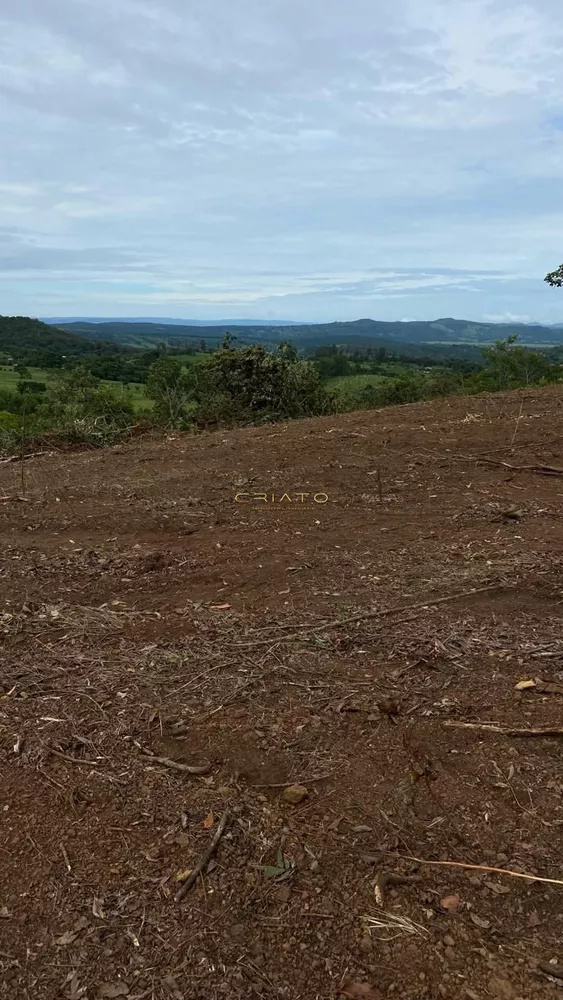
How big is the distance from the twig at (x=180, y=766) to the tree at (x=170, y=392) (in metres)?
9.25

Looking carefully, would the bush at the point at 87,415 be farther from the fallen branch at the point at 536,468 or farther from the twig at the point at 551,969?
the twig at the point at 551,969

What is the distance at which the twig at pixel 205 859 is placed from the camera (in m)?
1.74

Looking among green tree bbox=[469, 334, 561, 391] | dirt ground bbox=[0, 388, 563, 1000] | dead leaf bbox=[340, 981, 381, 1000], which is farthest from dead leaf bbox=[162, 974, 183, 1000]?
green tree bbox=[469, 334, 561, 391]

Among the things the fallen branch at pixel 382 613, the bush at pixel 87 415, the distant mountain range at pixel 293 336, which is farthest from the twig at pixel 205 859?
the distant mountain range at pixel 293 336

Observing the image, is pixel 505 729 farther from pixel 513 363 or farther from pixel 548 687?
pixel 513 363

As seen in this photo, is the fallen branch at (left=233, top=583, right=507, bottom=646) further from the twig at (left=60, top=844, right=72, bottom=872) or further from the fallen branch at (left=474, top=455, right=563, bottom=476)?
the fallen branch at (left=474, top=455, right=563, bottom=476)

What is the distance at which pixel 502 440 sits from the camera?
7.17 meters

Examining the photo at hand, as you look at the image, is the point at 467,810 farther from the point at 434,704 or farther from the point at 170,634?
the point at 170,634

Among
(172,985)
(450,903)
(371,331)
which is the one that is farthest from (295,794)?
(371,331)

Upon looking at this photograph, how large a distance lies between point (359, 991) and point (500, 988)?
13.0 inches

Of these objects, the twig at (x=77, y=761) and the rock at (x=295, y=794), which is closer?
the rock at (x=295, y=794)

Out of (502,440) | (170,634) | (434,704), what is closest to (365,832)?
(434,704)

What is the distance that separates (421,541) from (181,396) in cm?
1006

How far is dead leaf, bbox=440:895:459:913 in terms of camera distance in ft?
5.53
